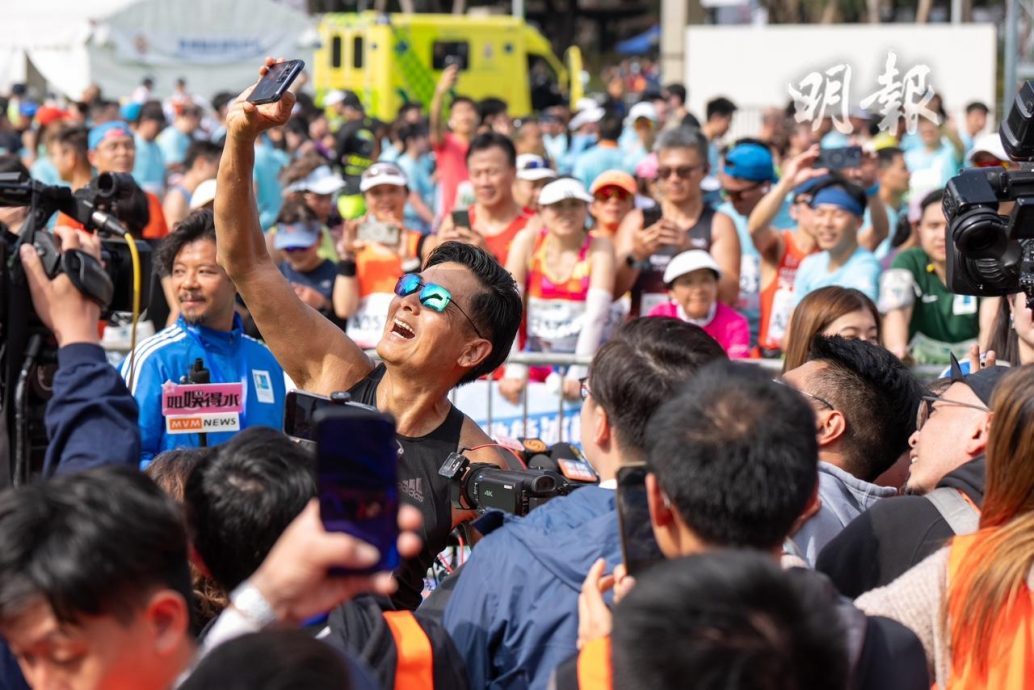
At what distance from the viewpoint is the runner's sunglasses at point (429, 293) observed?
384 cm

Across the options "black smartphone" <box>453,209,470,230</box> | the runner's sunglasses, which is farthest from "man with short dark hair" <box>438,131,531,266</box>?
the runner's sunglasses

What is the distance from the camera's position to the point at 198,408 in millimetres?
4715

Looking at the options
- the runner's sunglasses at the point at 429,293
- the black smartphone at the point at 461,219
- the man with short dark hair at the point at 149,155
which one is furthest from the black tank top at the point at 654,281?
the man with short dark hair at the point at 149,155

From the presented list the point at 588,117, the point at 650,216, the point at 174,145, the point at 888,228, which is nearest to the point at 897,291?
the point at 650,216

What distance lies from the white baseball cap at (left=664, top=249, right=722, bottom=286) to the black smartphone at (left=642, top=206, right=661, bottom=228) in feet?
1.94

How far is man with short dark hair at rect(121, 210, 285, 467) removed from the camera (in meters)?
4.86

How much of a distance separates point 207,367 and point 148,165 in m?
9.17

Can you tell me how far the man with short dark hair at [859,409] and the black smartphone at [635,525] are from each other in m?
1.14

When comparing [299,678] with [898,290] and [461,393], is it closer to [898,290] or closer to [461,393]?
[461,393]

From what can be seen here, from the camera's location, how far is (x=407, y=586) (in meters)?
3.53

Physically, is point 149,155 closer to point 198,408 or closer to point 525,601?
point 198,408

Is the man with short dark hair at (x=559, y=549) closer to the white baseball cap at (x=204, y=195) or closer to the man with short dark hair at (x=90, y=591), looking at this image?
the man with short dark hair at (x=90, y=591)

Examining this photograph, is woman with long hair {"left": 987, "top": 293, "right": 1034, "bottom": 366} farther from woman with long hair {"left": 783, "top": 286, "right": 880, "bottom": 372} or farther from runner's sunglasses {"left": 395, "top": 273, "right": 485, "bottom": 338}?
runner's sunglasses {"left": 395, "top": 273, "right": 485, "bottom": 338}

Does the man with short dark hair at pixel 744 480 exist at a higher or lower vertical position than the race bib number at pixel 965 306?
higher
